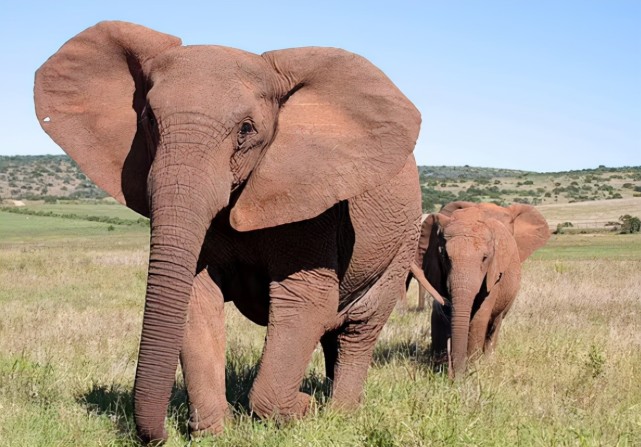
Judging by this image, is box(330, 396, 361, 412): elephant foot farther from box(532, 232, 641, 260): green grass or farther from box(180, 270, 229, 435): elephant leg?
box(532, 232, 641, 260): green grass

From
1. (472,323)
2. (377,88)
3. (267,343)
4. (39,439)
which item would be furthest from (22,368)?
(472,323)

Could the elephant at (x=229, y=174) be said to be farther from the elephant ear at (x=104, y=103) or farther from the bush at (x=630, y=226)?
the bush at (x=630, y=226)

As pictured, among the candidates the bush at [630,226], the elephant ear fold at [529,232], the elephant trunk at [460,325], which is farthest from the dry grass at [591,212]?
the elephant trunk at [460,325]

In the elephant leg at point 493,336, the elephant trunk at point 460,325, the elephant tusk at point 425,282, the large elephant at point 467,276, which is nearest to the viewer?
the elephant trunk at point 460,325

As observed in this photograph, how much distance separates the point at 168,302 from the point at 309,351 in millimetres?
1518

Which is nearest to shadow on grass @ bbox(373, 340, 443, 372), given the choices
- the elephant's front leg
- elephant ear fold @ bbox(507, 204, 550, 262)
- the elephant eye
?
elephant ear fold @ bbox(507, 204, 550, 262)

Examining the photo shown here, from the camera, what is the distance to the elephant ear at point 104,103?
19.9ft

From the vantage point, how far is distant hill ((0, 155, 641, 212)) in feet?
351

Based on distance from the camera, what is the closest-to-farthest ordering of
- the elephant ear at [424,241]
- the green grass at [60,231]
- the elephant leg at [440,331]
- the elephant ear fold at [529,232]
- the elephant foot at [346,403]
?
the elephant foot at [346,403]
the elephant leg at [440,331]
the elephant ear at [424,241]
the elephant ear fold at [529,232]
the green grass at [60,231]

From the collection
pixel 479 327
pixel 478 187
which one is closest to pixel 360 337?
pixel 479 327

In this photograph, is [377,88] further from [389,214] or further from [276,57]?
[389,214]

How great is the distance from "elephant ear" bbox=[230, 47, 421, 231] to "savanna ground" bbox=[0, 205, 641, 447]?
145cm

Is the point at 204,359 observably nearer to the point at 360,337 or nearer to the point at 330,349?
the point at 360,337

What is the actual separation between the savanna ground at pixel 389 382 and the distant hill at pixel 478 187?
72.2 m
